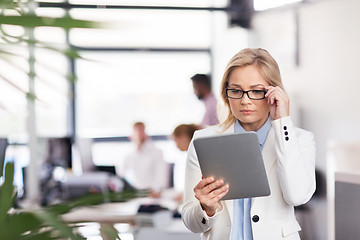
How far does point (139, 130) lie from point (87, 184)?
51.0 inches

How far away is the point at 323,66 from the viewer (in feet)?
21.4

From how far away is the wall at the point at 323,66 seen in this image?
5996 mm

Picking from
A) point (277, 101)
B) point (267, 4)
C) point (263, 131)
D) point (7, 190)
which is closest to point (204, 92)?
point (267, 4)

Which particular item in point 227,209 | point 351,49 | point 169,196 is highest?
point 351,49

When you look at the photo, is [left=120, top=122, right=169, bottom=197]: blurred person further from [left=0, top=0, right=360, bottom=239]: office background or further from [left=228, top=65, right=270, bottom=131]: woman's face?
A: [left=228, top=65, right=270, bottom=131]: woman's face

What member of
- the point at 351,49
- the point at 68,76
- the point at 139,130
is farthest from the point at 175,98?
the point at 68,76

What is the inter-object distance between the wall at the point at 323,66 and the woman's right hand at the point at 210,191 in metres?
4.47

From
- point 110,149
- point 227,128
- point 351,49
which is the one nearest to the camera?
point 227,128

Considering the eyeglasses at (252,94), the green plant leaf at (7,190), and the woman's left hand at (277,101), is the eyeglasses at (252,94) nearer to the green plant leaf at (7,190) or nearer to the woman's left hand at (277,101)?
the woman's left hand at (277,101)

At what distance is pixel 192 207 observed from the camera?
5.99 ft

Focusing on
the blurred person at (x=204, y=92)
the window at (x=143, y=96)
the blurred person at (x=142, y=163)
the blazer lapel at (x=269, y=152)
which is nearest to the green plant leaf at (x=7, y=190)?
the blazer lapel at (x=269, y=152)

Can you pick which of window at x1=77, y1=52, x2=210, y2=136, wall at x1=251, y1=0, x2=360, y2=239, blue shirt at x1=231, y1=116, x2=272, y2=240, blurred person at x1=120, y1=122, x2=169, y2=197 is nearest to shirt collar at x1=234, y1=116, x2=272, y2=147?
blue shirt at x1=231, y1=116, x2=272, y2=240

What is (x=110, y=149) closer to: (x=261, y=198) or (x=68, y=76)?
(x=261, y=198)

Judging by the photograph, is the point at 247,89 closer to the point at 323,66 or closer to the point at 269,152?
the point at 269,152
